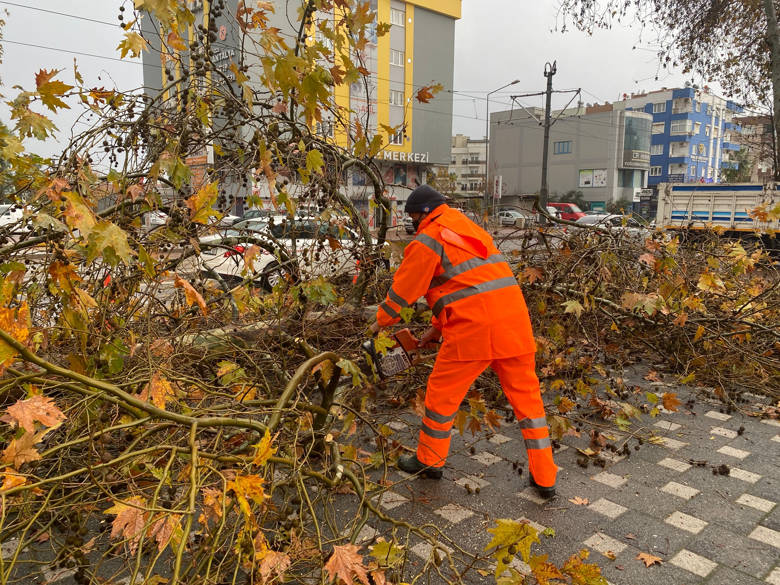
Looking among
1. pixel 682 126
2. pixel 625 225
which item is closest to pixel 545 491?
pixel 625 225

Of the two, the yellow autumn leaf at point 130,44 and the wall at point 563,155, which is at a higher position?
the wall at point 563,155

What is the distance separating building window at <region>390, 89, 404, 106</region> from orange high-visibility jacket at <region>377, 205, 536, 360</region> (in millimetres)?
36962

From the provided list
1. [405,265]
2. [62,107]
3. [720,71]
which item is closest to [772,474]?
[405,265]

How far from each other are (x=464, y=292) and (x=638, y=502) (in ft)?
5.08

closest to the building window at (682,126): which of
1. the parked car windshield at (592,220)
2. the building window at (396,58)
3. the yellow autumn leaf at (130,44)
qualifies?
the building window at (396,58)

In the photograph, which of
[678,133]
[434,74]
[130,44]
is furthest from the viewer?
[678,133]

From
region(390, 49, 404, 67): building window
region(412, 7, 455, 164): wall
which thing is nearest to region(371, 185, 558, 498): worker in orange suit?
region(412, 7, 455, 164): wall

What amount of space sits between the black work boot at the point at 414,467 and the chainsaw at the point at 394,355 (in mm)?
539

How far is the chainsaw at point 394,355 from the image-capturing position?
3.29 meters

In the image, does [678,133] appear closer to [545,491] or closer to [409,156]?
[409,156]

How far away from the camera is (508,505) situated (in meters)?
3.02

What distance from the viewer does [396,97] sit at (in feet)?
125

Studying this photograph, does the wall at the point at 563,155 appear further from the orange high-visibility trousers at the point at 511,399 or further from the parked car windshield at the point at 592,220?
the orange high-visibility trousers at the point at 511,399

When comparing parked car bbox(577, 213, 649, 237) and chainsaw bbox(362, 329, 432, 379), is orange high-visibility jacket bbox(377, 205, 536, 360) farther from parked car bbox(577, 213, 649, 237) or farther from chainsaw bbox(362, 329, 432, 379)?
parked car bbox(577, 213, 649, 237)
